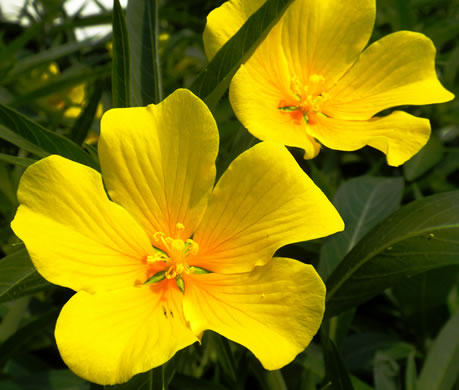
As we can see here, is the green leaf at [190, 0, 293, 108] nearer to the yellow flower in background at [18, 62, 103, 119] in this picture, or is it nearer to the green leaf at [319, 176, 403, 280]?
the green leaf at [319, 176, 403, 280]

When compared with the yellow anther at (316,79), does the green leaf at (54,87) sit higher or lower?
lower

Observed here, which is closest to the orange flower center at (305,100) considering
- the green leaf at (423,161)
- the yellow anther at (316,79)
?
the yellow anther at (316,79)

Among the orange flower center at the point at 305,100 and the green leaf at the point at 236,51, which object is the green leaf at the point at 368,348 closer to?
the orange flower center at the point at 305,100

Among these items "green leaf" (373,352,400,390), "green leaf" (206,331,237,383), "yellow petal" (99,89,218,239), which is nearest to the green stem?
"yellow petal" (99,89,218,239)

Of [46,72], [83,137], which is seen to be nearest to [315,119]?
[83,137]

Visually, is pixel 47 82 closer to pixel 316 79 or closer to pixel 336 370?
pixel 316 79

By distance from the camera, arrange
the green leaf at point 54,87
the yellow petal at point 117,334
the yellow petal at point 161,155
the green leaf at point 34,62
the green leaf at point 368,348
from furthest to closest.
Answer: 1. the green leaf at point 34,62
2. the green leaf at point 54,87
3. the green leaf at point 368,348
4. the yellow petal at point 161,155
5. the yellow petal at point 117,334
